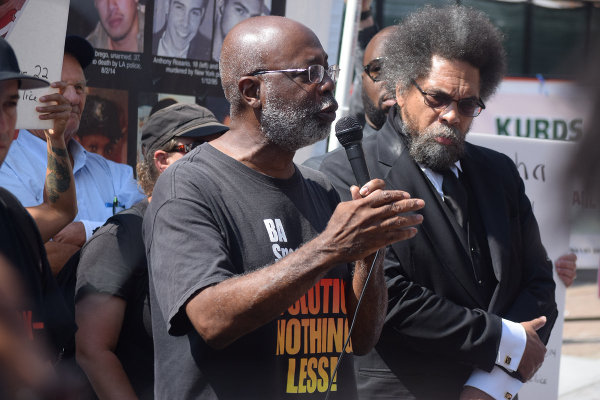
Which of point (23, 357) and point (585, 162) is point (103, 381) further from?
point (585, 162)

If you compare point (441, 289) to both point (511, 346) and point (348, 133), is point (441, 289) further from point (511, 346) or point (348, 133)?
point (348, 133)

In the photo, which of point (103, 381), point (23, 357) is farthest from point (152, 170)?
point (23, 357)

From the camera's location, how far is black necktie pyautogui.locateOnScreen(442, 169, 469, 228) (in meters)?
3.04

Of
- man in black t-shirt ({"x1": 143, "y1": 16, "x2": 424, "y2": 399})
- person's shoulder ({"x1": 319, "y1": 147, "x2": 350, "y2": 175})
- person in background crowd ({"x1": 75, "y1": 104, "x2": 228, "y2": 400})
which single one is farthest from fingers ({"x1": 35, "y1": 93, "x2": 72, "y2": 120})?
person's shoulder ({"x1": 319, "y1": 147, "x2": 350, "y2": 175})

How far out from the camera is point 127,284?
2.79 meters

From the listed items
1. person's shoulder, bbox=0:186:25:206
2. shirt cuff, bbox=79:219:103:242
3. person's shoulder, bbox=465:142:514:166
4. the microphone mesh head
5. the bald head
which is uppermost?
the bald head

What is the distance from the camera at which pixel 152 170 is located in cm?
326

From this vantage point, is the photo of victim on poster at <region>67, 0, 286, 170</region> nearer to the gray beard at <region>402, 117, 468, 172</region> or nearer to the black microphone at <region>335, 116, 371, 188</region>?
the gray beard at <region>402, 117, 468, 172</region>

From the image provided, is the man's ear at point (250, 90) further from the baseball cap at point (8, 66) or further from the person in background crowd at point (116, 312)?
the person in background crowd at point (116, 312)

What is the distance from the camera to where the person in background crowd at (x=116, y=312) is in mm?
2752

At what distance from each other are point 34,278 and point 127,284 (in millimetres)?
792

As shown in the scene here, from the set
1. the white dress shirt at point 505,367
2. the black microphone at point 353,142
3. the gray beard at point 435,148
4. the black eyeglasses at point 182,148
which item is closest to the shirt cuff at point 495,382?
the white dress shirt at point 505,367

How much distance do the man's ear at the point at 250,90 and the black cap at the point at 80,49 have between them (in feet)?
3.54

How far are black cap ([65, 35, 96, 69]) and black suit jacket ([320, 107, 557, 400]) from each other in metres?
1.06
